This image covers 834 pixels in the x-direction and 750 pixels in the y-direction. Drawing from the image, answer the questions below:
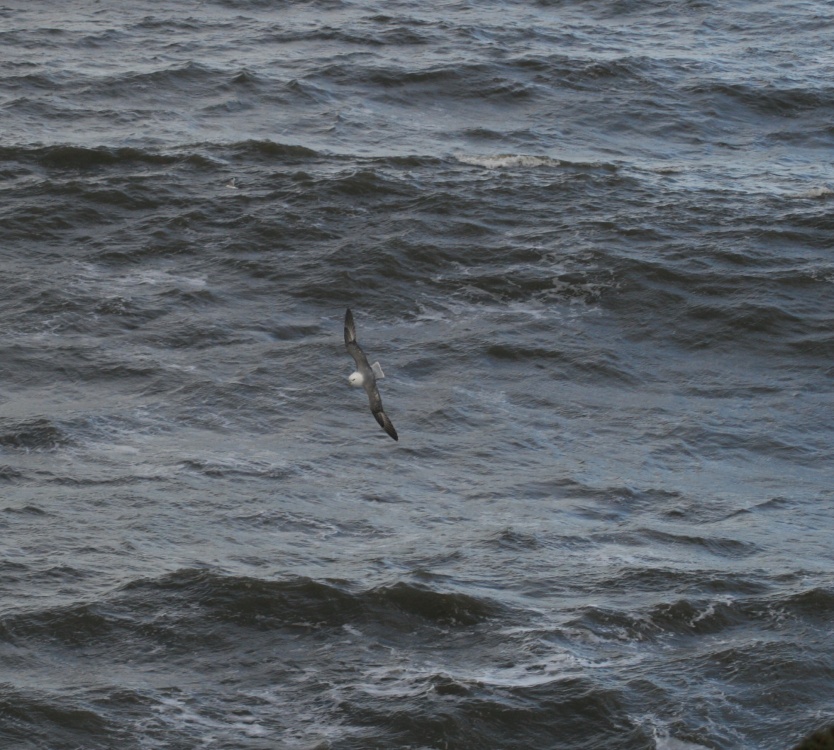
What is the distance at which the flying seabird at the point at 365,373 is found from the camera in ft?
63.9

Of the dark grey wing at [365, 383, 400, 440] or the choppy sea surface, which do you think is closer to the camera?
the dark grey wing at [365, 383, 400, 440]

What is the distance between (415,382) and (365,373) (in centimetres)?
1100

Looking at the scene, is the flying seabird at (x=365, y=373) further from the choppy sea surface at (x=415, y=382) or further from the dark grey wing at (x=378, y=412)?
the choppy sea surface at (x=415, y=382)

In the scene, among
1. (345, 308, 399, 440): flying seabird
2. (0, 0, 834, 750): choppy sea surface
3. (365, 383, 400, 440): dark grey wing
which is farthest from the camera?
(0, 0, 834, 750): choppy sea surface

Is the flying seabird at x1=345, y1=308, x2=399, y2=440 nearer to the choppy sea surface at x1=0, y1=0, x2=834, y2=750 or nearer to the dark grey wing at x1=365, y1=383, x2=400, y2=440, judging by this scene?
the dark grey wing at x1=365, y1=383, x2=400, y2=440

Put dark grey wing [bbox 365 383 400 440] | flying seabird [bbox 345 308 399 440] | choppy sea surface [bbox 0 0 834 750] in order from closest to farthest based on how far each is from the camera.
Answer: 1. dark grey wing [bbox 365 383 400 440]
2. flying seabird [bbox 345 308 399 440]
3. choppy sea surface [bbox 0 0 834 750]

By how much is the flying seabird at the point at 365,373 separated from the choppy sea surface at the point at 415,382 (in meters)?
3.61

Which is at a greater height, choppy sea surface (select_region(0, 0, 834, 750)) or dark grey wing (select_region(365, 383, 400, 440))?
dark grey wing (select_region(365, 383, 400, 440))

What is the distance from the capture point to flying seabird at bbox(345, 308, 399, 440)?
19484 millimetres

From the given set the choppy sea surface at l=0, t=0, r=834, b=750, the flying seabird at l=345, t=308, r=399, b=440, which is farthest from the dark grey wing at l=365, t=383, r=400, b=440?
the choppy sea surface at l=0, t=0, r=834, b=750

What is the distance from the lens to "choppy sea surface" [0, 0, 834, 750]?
69.1 feet

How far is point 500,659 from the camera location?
21.4 meters

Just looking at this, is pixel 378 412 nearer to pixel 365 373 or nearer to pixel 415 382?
pixel 365 373

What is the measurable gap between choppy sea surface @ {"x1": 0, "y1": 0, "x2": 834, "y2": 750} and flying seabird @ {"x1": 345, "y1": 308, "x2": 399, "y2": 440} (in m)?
3.61
